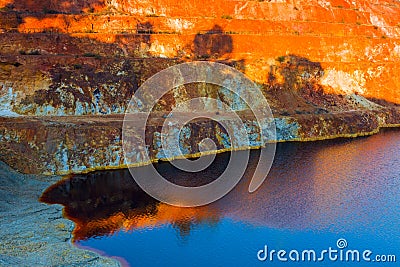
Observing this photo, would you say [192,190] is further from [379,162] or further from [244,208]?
[379,162]

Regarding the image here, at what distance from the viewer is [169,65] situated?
6019 centimetres

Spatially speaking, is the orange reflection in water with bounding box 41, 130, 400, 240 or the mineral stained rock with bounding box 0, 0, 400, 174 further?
A: the mineral stained rock with bounding box 0, 0, 400, 174

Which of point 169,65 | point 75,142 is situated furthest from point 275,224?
point 169,65

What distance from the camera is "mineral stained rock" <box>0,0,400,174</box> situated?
44375mm

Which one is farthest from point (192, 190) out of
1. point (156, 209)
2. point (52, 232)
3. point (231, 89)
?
point (231, 89)

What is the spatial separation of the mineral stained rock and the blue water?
11.8 m

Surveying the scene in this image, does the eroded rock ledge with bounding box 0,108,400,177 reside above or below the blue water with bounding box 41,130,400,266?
above

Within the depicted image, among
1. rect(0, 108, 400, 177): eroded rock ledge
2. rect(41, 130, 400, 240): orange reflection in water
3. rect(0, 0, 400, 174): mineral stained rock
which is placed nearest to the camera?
rect(41, 130, 400, 240): orange reflection in water

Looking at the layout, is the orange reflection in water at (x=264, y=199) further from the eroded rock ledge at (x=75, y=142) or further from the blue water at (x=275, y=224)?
the eroded rock ledge at (x=75, y=142)

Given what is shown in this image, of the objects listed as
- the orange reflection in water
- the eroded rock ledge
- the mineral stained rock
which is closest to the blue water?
the orange reflection in water

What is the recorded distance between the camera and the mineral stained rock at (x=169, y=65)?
44375 mm

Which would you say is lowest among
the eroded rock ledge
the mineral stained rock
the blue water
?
the blue water

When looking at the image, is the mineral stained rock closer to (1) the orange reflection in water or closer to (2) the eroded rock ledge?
(2) the eroded rock ledge

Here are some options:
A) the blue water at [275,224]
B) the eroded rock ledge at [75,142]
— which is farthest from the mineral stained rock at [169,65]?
the blue water at [275,224]
